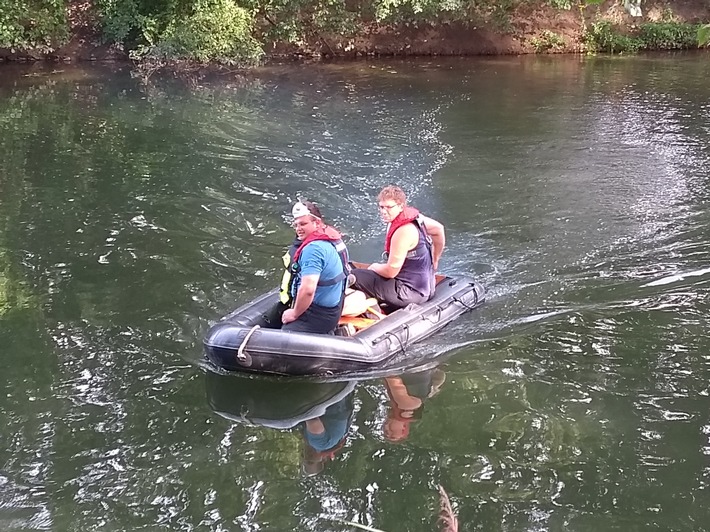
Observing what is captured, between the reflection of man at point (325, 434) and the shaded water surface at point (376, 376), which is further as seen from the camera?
the reflection of man at point (325, 434)

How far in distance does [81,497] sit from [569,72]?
1725cm

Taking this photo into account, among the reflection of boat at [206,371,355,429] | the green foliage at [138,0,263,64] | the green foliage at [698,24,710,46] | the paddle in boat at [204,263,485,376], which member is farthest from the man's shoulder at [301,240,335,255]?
the green foliage at [138,0,263,64]

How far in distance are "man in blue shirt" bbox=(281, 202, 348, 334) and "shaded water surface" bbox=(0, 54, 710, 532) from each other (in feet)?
1.57

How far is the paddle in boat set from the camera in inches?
219

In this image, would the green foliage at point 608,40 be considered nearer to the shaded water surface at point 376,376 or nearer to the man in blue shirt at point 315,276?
the shaded water surface at point 376,376

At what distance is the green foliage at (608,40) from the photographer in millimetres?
22438

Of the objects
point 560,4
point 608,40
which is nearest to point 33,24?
point 560,4

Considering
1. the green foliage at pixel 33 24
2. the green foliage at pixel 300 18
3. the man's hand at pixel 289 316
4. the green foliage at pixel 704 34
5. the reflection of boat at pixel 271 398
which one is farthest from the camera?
the green foliage at pixel 300 18

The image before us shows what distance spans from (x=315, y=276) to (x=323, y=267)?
94 millimetres

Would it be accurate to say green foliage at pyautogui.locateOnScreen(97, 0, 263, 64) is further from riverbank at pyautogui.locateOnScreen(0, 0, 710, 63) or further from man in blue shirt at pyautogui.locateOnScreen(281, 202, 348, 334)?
man in blue shirt at pyautogui.locateOnScreen(281, 202, 348, 334)

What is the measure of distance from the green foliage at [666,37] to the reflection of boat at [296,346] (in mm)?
19555

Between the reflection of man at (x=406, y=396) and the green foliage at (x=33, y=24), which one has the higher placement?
the green foliage at (x=33, y=24)

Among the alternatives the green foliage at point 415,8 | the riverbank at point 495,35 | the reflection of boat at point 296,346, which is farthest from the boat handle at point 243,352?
the riverbank at point 495,35

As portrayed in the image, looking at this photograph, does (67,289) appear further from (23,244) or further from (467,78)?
(467,78)
